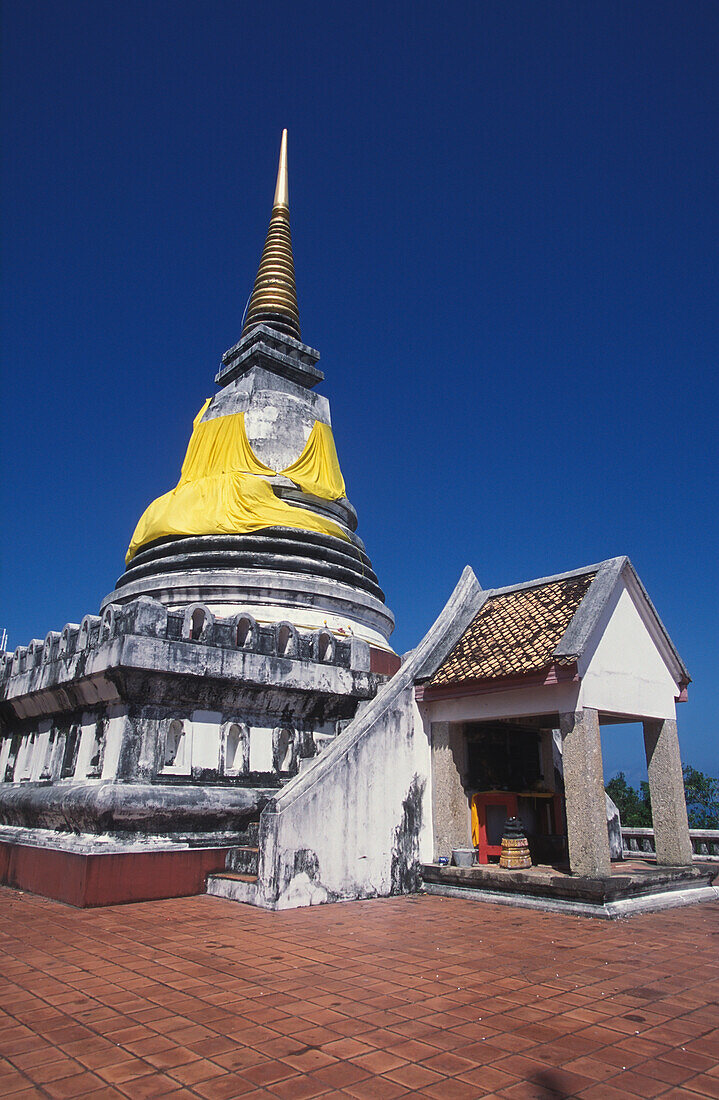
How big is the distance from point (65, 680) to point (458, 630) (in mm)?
5963

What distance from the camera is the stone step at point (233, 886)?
→ 346 inches

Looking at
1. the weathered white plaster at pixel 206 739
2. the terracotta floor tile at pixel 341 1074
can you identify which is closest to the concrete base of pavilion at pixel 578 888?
the weathered white plaster at pixel 206 739

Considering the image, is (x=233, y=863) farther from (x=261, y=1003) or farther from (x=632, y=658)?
(x=632, y=658)

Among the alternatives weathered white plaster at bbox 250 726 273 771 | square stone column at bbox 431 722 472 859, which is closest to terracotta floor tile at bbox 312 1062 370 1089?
square stone column at bbox 431 722 472 859

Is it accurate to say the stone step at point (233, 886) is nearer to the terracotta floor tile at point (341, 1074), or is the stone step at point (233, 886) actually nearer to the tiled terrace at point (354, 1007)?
the tiled terrace at point (354, 1007)

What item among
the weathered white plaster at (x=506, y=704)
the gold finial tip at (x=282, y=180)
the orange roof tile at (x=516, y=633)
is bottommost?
the weathered white plaster at (x=506, y=704)

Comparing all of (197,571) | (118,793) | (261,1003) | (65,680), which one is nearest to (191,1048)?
(261,1003)

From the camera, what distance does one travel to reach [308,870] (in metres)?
8.84

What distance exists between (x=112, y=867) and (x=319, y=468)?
34.7 ft

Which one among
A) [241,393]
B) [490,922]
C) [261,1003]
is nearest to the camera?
[261,1003]

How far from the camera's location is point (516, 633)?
10.7 m

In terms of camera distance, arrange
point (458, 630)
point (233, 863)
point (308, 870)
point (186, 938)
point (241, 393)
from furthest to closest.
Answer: point (241, 393), point (458, 630), point (233, 863), point (308, 870), point (186, 938)

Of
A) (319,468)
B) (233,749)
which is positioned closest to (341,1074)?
(233,749)

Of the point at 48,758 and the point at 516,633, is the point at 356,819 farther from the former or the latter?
the point at 48,758
